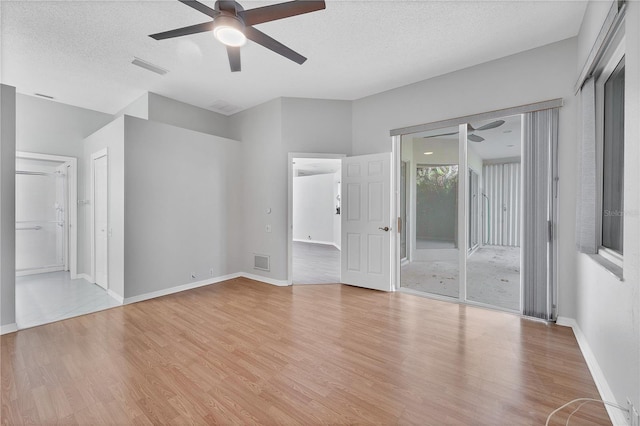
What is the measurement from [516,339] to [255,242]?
405 cm

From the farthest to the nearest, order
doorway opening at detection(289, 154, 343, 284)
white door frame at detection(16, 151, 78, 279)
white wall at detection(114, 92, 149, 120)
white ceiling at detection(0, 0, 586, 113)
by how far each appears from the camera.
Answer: doorway opening at detection(289, 154, 343, 284), white door frame at detection(16, 151, 78, 279), white wall at detection(114, 92, 149, 120), white ceiling at detection(0, 0, 586, 113)

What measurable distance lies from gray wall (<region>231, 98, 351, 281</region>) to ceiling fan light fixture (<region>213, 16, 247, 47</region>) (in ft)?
7.73

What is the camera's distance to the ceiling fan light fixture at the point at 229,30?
205 cm

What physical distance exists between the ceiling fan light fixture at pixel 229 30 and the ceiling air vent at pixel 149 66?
203cm

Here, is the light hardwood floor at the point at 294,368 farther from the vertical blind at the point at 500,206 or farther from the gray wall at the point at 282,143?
the vertical blind at the point at 500,206

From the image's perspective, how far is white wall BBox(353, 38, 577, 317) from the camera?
2998 millimetres

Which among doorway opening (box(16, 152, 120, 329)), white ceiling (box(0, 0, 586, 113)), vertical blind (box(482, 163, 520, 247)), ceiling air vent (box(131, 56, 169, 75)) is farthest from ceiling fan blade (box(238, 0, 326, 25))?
vertical blind (box(482, 163, 520, 247))

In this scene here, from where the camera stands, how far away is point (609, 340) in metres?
1.88

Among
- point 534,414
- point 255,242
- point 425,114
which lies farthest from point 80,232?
point 534,414

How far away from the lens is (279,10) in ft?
6.54

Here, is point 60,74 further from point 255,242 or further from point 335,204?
point 335,204

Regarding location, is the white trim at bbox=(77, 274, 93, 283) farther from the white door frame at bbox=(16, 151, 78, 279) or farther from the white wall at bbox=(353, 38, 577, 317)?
the white wall at bbox=(353, 38, 577, 317)

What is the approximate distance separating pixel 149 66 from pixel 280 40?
197 cm

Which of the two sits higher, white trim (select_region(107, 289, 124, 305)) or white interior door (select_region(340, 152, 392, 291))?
white interior door (select_region(340, 152, 392, 291))
